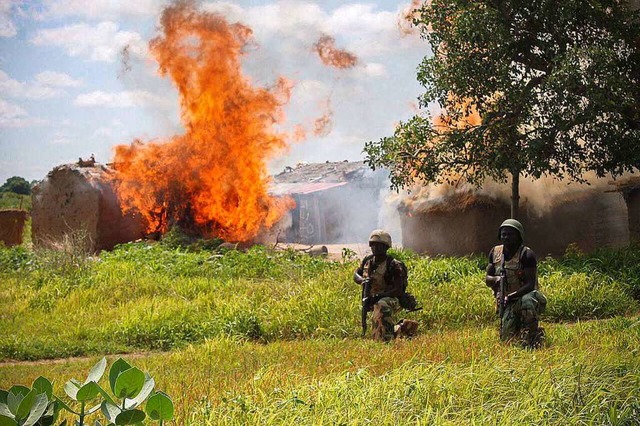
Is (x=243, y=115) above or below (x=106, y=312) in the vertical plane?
above

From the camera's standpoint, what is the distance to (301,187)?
1233 inches

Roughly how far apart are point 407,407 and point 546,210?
14.0m

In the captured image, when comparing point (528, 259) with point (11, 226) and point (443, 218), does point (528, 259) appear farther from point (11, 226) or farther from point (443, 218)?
point (11, 226)

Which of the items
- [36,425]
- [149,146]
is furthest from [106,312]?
[149,146]

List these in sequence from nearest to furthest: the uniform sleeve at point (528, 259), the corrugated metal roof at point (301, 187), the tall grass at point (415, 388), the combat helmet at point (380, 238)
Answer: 1. the tall grass at point (415, 388)
2. the uniform sleeve at point (528, 259)
3. the combat helmet at point (380, 238)
4. the corrugated metal roof at point (301, 187)

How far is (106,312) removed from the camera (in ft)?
36.9

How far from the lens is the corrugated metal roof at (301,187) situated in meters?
29.6

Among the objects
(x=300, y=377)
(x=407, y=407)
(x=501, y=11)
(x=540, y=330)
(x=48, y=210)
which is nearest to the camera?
(x=407, y=407)

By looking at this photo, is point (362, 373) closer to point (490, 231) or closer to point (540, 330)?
point (540, 330)

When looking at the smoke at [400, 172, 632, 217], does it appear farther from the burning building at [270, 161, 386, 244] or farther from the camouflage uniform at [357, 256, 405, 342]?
the burning building at [270, 161, 386, 244]

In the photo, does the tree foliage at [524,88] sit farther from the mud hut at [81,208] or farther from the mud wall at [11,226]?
the mud wall at [11,226]

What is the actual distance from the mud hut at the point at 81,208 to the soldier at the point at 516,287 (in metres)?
13.3

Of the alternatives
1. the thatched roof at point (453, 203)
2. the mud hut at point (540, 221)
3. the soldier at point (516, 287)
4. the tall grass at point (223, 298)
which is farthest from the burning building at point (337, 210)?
the soldier at point (516, 287)

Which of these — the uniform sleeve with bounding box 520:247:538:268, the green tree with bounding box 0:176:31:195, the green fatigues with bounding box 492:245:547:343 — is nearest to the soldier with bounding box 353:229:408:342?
the green fatigues with bounding box 492:245:547:343
